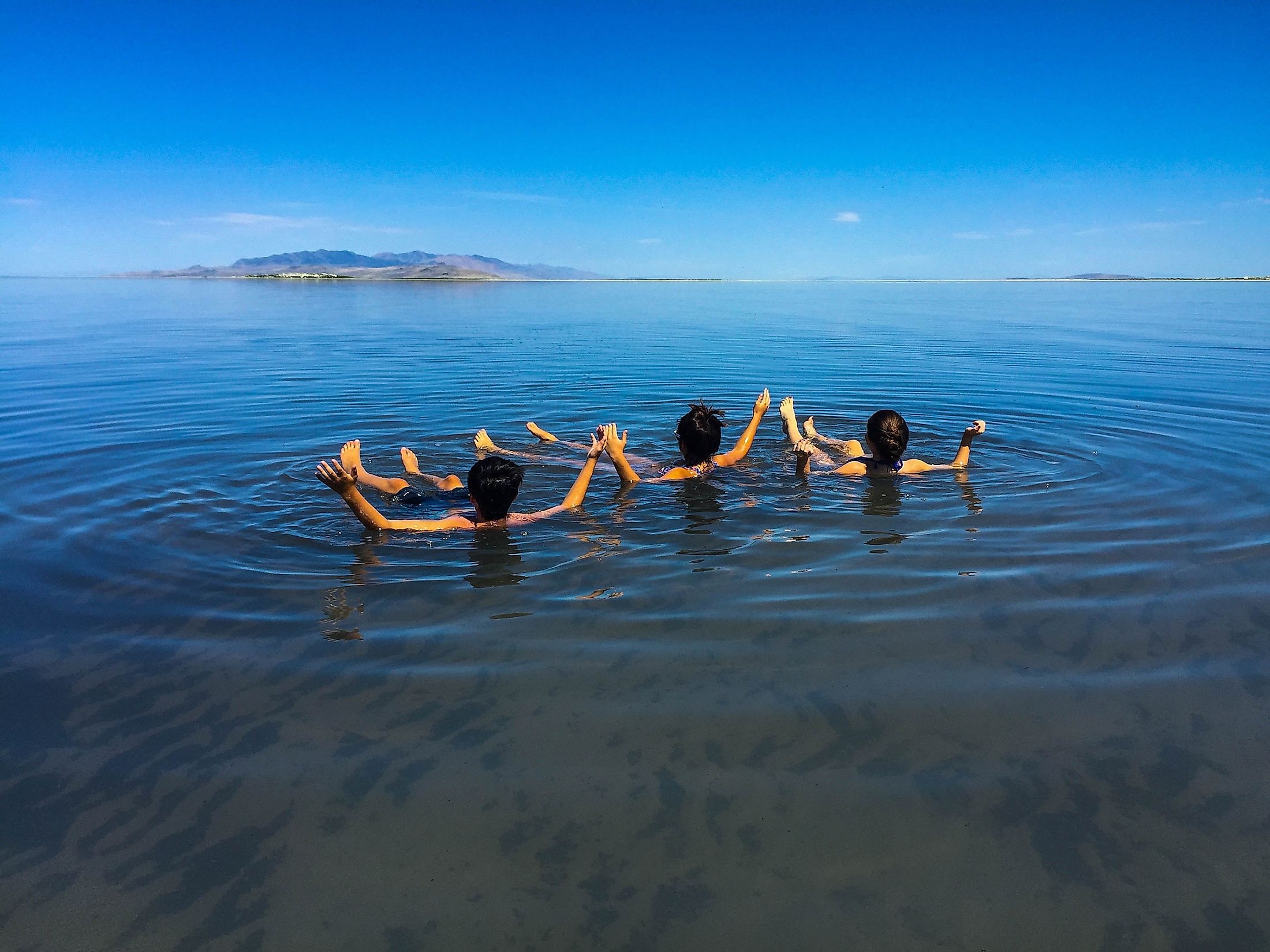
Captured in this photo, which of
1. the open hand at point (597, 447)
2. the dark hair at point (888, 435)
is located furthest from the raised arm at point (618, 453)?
the dark hair at point (888, 435)

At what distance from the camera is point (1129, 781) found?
3.79m

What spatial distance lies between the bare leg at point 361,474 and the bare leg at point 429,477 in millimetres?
236

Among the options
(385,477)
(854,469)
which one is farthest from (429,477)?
(854,469)

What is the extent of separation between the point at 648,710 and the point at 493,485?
11.0ft

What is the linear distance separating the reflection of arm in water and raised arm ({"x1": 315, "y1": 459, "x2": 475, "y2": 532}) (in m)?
0.10

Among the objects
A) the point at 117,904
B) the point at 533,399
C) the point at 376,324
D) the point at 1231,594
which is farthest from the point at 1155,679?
the point at 376,324

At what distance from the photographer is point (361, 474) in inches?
300

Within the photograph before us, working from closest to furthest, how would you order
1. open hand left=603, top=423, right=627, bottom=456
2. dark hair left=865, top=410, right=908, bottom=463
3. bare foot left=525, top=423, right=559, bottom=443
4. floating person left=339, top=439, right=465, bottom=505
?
open hand left=603, top=423, right=627, bottom=456 → floating person left=339, top=439, right=465, bottom=505 → dark hair left=865, top=410, right=908, bottom=463 → bare foot left=525, top=423, right=559, bottom=443

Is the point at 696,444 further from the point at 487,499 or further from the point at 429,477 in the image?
the point at 429,477

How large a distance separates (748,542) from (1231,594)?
364 centimetres

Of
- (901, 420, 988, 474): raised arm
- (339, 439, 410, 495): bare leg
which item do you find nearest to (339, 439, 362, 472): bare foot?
(339, 439, 410, 495): bare leg

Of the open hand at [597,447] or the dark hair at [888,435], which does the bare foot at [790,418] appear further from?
the open hand at [597,447]

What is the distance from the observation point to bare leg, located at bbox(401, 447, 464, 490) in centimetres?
916

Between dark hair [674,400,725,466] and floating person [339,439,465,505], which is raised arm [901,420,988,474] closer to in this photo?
dark hair [674,400,725,466]
